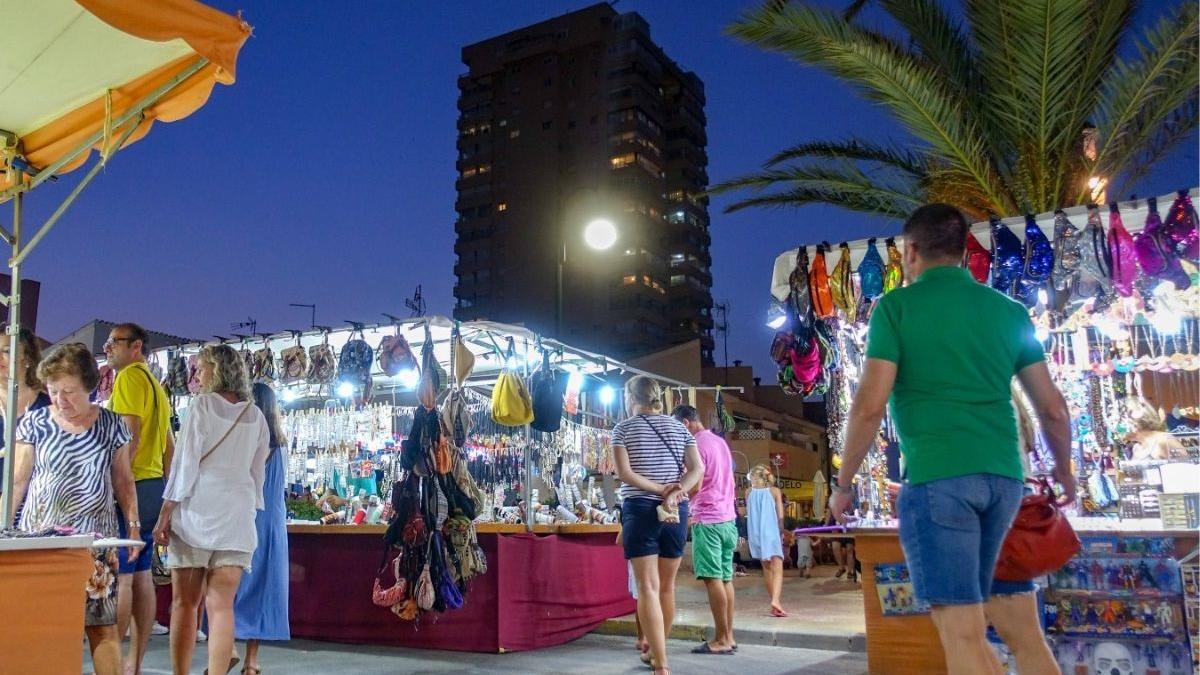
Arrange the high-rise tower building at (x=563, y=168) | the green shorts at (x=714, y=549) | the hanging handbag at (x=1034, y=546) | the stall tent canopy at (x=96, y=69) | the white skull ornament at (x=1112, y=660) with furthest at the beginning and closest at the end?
the high-rise tower building at (x=563, y=168), the green shorts at (x=714, y=549), the white skull ornament at (x=1112, y=660), the stall tent canopy at (x=96, y=69), the hanging handbag at (x=1034, y=546)

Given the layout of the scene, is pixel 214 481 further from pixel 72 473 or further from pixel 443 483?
pixel 443 483

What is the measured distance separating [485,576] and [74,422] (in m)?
3.90

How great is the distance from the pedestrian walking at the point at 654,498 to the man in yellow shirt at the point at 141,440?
2793 millimetres

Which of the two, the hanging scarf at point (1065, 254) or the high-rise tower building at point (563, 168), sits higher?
the high-rise tower building at point (563, 168)

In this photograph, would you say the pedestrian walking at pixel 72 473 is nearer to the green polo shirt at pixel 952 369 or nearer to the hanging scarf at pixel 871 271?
the green polo shirt at pixel 952 369

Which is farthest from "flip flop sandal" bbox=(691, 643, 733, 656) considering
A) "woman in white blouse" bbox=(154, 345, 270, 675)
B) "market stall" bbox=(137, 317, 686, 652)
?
"woman in white blouse" bbox=(154, 345, 270, 675)

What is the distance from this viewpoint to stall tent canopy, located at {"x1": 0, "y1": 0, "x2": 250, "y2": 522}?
3.85 meters

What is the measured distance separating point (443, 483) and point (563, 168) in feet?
239

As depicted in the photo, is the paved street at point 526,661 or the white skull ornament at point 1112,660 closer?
the white skull ornament at point 1112,660

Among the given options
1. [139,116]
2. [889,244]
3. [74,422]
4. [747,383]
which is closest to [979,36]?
[889,244]

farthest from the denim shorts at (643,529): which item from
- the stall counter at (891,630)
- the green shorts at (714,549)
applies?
the green shorts at (714,549)

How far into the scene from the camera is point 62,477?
4.40m

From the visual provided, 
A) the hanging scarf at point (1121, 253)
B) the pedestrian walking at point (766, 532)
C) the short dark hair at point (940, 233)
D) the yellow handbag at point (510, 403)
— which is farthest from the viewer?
the pedestrian walking at point (766, 532)

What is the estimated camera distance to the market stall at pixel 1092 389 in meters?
5.25
